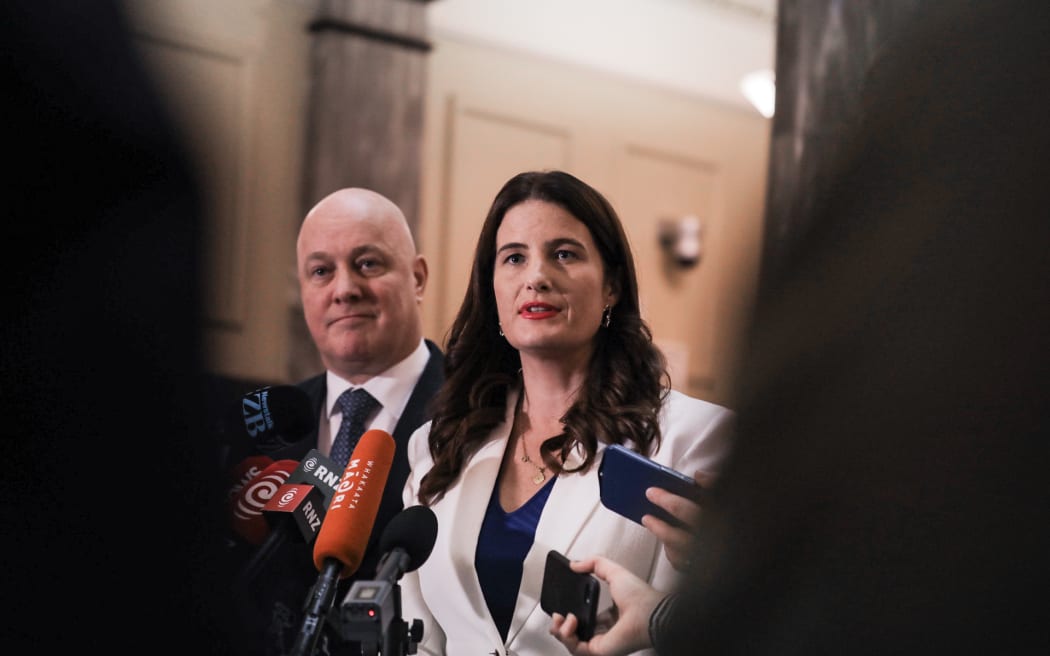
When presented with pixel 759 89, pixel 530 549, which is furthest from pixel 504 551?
pixel 759 89

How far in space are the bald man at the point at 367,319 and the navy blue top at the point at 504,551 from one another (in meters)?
0.10

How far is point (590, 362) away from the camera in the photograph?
93 cm

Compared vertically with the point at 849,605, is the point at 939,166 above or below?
above

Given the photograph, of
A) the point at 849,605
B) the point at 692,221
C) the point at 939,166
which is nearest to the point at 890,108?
the point at 939,166

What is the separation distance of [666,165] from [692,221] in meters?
0.10

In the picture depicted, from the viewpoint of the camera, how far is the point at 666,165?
3.19 feet

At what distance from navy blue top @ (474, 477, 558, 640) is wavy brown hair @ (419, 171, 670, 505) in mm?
53

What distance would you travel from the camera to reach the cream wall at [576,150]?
908mm

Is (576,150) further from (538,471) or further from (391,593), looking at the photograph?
(391,593)

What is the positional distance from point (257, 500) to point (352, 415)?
0.14m

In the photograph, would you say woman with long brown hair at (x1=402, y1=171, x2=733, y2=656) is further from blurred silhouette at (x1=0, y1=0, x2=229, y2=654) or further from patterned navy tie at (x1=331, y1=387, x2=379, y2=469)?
blurred silhouette at (x1=0, y1=0, x2=229, y2=654)

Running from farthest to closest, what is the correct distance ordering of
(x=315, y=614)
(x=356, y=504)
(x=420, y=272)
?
(x=420, y=272) → (x=356, y=504) → (x=315, y=614)

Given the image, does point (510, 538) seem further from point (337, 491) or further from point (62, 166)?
point (62, 166)

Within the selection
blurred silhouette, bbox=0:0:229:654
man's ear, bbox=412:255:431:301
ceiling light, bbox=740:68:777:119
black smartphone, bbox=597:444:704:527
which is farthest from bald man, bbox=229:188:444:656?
blurred silhouette, bbox=0:0:229:654
